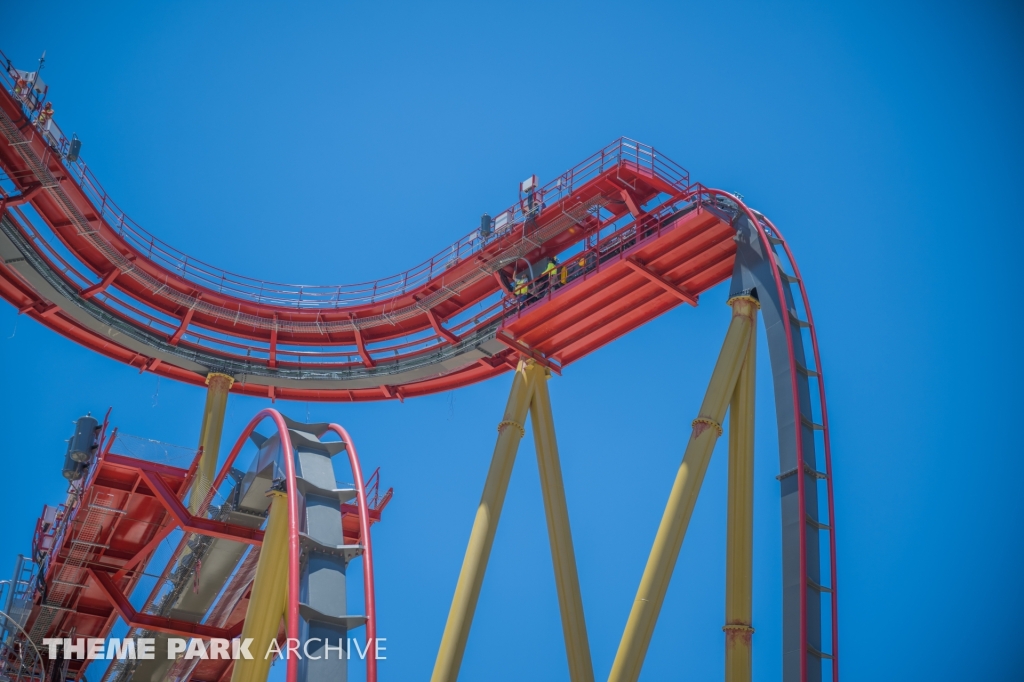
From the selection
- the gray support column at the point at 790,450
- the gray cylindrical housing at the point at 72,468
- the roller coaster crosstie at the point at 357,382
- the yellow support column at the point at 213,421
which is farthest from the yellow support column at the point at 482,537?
the gray cylindrical housing at the point at 72,468

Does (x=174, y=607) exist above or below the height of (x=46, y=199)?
below

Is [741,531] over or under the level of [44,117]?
under

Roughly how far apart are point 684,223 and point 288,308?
13.8 metres

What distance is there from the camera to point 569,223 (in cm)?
2898

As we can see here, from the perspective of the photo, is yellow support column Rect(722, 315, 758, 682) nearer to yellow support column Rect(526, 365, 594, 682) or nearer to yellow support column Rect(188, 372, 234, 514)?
yellow support column Rect(526, 365, 594, 682)

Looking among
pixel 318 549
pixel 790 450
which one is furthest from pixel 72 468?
pixel 790 450

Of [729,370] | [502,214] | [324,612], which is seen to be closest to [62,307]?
[502,214]

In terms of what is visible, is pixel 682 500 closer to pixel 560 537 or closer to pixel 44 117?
pixel 560 537

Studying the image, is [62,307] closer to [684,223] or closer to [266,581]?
Result: [266,581]

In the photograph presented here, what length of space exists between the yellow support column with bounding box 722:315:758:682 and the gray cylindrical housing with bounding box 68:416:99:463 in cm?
1599

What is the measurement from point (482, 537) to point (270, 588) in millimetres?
5406

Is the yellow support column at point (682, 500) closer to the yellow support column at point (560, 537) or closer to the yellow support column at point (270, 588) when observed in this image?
the yellow support column at point (560, 537)

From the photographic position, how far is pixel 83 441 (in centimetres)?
2952

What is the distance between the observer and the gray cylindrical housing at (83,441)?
95.9 feet
